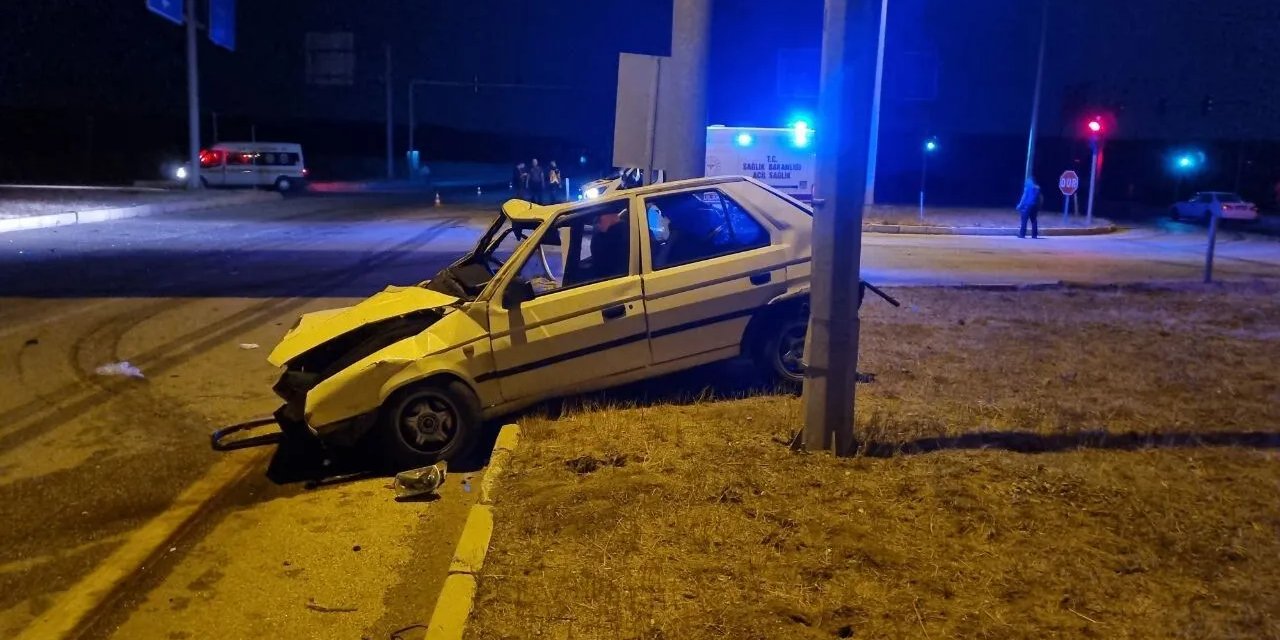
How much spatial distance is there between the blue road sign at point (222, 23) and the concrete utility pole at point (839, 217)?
32.0 m

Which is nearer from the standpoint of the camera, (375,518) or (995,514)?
(995,514)

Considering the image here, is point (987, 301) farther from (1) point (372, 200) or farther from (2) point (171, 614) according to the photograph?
(1) point (372, 200)

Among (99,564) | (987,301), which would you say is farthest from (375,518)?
(987,301)

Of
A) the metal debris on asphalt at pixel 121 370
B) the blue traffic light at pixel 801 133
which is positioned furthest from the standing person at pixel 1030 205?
the metal debris on asphalt at pixel 121 370

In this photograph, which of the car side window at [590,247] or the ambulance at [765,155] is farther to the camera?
the ambulance at [765,155]

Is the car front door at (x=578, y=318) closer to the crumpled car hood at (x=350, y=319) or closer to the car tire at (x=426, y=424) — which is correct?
the car tire at (x=426, y=424)

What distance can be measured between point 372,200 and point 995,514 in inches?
1627

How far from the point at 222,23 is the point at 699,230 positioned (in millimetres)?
31247

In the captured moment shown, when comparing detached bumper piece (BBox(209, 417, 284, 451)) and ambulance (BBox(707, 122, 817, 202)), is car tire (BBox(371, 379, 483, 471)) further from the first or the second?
ambulance (BBox(707, 122, 817, 202))

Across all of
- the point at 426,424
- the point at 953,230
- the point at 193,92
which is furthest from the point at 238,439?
the point at 193,92

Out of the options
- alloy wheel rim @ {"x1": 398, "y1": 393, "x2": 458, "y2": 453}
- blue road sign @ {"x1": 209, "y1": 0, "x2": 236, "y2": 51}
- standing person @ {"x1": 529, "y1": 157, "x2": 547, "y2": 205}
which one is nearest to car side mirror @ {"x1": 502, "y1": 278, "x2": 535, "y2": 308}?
alloy wheel rim @ {"x1": 398, "y1": 393, "x2": 458, "y2": 453}

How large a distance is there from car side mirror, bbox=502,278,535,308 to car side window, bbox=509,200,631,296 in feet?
0.99

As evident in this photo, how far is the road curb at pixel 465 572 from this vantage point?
3.94 m

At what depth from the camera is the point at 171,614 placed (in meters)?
4.58
